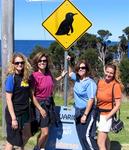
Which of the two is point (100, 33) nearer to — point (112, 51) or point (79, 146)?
point (112, 51)

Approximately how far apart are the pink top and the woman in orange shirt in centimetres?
77

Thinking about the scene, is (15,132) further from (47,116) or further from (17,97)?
(47,116)

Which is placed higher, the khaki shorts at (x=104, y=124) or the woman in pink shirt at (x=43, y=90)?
the woman in pink shirt at (x=43, y=90)

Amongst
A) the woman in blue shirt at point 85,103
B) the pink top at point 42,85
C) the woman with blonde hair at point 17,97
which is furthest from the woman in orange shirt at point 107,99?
the woman with blonde hair at point 17,97

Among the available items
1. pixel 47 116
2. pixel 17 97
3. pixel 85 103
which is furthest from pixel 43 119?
pixel 17 97

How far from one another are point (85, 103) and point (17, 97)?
3.81ft

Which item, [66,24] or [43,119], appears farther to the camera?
[66,24]

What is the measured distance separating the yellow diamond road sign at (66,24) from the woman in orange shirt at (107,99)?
1.25 m

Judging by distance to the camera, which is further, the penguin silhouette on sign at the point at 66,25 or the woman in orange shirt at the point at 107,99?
the penguin silhouette on sign at the point at 66,25

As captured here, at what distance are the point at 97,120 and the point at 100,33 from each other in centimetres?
5190

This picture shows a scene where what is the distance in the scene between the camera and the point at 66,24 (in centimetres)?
847

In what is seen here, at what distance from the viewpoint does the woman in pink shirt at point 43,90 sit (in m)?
7.59

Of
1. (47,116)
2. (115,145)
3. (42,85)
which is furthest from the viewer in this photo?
(115,145)

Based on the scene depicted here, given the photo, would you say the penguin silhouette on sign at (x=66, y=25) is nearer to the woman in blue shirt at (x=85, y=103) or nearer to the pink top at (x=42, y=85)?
the woman in blue shirt at (x=85, y=103)
